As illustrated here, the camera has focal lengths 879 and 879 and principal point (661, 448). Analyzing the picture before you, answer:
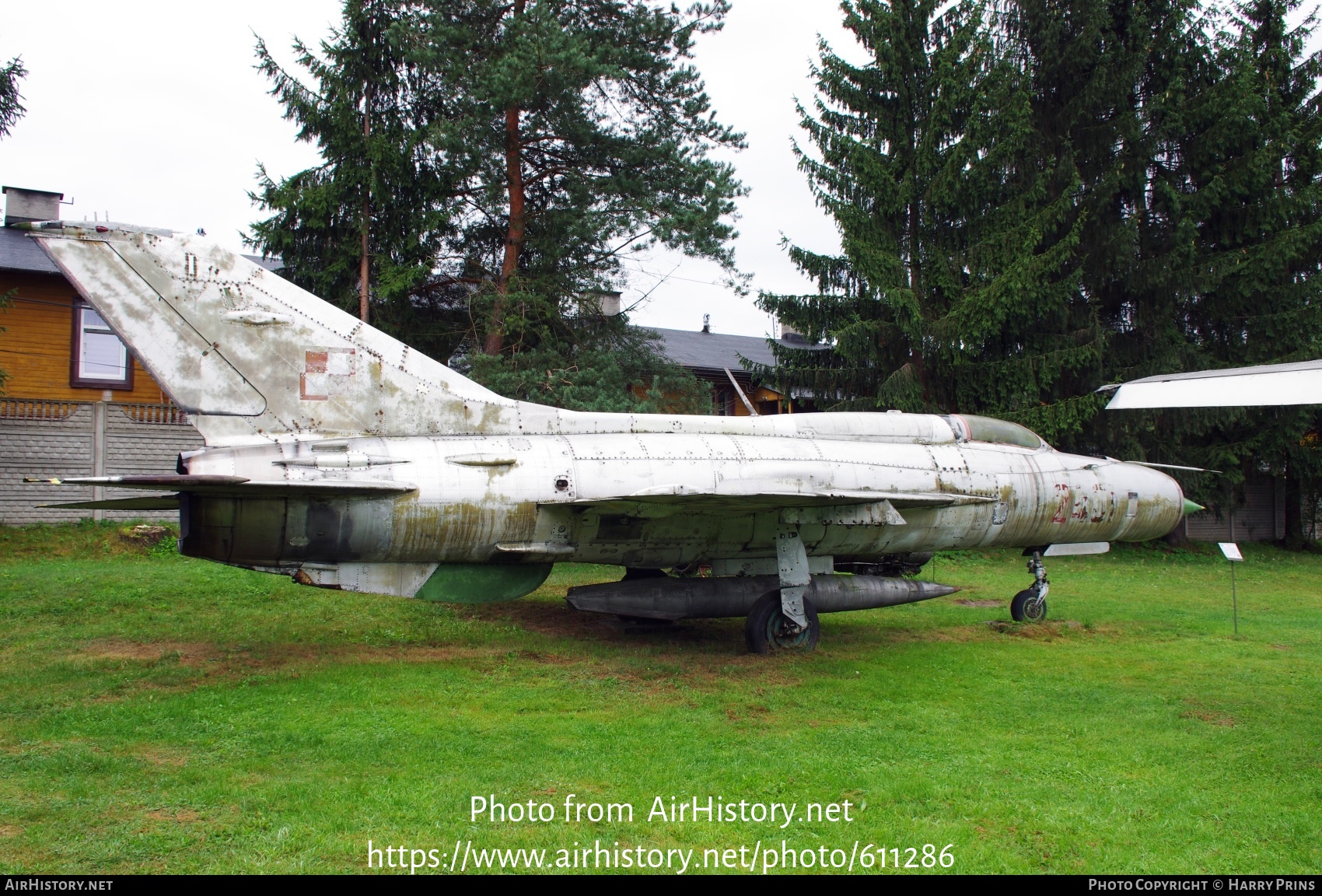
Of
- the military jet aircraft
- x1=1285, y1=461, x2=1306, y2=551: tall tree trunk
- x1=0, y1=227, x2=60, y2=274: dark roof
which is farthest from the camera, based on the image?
x1=1285, y1=461, x2=1306, y2=551: tall tree trunk

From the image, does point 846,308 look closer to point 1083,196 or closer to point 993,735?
point 1083,196

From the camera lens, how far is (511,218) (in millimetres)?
17203

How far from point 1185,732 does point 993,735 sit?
1648mm

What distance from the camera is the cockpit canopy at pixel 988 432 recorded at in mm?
11703

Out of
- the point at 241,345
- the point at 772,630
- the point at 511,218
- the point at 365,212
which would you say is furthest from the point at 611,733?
the point at 365,212

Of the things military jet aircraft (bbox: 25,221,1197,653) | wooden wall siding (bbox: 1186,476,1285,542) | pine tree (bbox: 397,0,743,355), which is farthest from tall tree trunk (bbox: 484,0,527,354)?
wooden wall siding (bbox: 1186,476,1285,542)

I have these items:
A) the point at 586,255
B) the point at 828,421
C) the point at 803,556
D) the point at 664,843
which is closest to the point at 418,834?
the point at 664,843

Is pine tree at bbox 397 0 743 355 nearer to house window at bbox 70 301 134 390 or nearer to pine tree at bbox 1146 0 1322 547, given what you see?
house window at bbox 70 301 134 390

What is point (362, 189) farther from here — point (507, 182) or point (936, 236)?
point (936, 236)

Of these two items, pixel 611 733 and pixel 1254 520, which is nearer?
pixel 611 733

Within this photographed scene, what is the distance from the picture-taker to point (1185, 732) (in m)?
7.20

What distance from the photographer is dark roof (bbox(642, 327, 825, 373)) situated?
25.9m

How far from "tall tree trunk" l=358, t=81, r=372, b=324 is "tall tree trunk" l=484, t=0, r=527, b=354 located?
248 cm

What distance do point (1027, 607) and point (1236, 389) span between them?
6.93m
